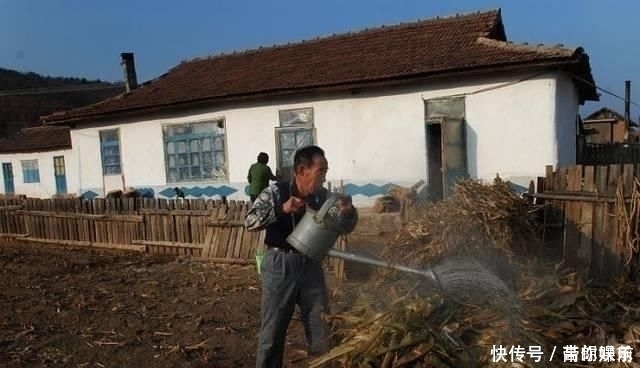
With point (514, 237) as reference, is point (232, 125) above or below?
above

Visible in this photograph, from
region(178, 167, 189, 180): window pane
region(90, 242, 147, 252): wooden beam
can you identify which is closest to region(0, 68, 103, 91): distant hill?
region(178, 167, 189, 180): window pane

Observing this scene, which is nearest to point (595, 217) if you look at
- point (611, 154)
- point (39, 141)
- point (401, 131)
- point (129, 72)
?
point (401, 131)

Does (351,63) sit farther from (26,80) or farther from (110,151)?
(26,80)

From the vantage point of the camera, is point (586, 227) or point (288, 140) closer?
point (586, 227)

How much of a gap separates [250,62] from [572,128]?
8750 millimetres

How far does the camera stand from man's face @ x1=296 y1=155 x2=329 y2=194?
11.2ft

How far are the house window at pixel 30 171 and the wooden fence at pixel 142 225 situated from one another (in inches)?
495

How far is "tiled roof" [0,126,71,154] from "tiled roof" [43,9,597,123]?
7.55 m

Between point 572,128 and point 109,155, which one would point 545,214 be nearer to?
point 572,128

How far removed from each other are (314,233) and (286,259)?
0.35m

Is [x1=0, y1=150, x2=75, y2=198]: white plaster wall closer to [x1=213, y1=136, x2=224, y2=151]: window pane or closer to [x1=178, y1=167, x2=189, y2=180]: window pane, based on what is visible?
[x1=178, y1=167, x2=189, y2=180]: window pane

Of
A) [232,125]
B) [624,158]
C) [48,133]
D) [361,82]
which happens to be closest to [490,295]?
[361,82]

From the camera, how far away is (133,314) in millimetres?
6207

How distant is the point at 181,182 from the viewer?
14.9 m
